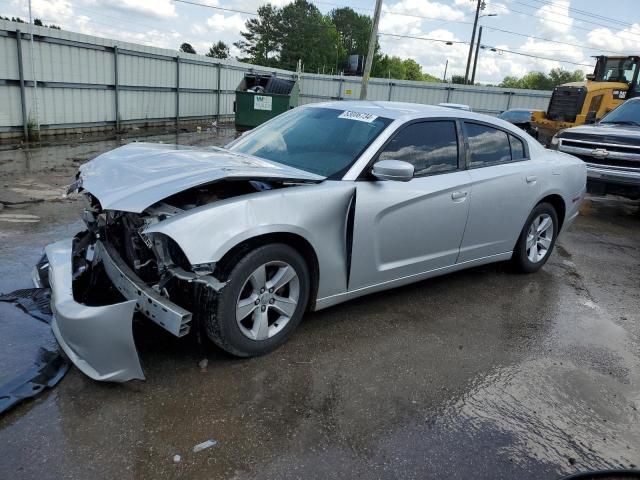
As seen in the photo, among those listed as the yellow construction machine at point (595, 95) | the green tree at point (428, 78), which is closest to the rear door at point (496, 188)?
the yellow construction machine at point (595, 95)

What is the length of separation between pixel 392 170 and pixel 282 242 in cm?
93

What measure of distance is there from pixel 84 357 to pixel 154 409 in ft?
1.54

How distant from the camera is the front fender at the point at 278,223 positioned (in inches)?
110

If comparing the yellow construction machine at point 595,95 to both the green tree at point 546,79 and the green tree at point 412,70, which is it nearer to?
the green tree at point 546,79

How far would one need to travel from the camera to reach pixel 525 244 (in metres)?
5.16

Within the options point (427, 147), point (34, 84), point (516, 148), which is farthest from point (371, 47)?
point (427, 147)

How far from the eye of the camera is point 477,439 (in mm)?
2750

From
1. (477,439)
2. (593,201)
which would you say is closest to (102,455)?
(477,439)

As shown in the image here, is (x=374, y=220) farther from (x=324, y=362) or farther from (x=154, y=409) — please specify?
(x=154, y=409)

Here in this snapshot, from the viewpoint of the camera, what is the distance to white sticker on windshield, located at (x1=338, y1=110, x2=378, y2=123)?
13.3ft

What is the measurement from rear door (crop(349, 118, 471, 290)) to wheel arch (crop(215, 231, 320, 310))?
12.5 inches

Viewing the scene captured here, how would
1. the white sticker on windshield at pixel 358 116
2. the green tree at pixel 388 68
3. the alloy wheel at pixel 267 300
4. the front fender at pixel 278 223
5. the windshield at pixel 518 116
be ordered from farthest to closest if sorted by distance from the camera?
the green tree at pixel 388 68 → the windshield at pixel 518 116 → the white sticker on windshield at pixel 358 116 → the alloy wheel at pixel 267 300 → the front fender at pixel 278 223

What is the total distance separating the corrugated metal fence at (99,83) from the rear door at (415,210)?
10.1 metres

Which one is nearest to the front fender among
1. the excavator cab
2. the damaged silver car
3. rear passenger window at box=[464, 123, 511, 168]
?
the damaged silver car
